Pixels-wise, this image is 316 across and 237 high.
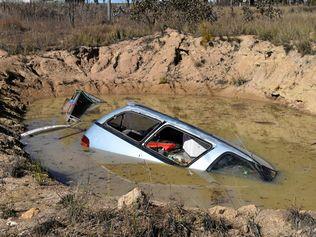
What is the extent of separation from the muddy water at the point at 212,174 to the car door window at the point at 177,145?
270mm

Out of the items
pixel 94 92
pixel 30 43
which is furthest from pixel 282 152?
pixel 30 43

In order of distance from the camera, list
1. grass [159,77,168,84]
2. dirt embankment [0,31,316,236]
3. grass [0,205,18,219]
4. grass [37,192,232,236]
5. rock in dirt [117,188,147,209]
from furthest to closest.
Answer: grass [159,77,168,84] → dirt embankment [0,31,316,236] → rock in dirt [117,188,147,209] → grass [0,205,18,219] → grass [37,192,232,236]

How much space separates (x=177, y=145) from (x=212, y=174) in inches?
36.8

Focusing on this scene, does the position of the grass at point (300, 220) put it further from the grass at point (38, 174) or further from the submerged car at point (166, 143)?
the grass at point (38, 174)

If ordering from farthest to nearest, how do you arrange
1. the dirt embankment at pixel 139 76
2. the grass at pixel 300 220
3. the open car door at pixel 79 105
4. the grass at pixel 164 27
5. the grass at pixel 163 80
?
1. the grass at pixel 163 80
2. the grass at pixel 164 27
3. the open car door at pixel 79 105
4. the dirt embankment at pixel 139 76
5. the grass at pixel 300 220

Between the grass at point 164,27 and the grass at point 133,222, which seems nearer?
the grass at point 133,222

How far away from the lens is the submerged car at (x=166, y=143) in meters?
8.73

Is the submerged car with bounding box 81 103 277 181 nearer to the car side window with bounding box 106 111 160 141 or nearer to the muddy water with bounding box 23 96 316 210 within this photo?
the car side window with bounding box 106 111 160 141

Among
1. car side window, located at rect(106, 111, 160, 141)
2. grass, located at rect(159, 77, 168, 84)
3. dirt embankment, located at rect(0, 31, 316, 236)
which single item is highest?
car side window, located at rect(106, 111, 160, 141)

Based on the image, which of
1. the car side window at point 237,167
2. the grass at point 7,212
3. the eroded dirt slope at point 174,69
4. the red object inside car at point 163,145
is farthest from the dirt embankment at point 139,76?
Result: the car side window at point 237,167

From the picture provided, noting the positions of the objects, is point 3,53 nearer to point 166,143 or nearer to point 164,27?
point 164,27

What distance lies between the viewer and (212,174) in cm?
869

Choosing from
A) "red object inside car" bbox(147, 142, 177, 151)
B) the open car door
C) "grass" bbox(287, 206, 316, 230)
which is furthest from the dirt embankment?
"grass" bbox(287, 206, 316, 230)

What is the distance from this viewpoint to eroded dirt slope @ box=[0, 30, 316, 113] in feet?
58.7
